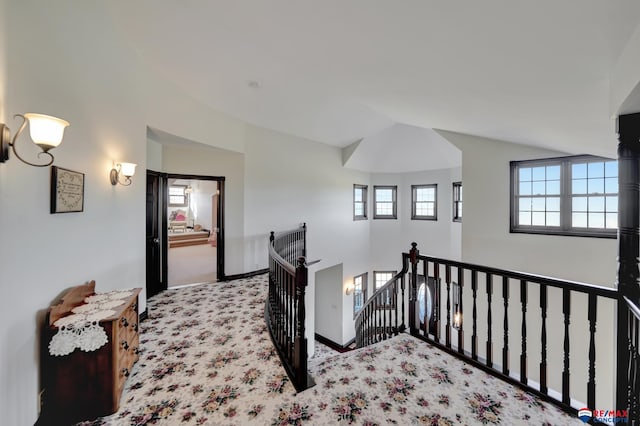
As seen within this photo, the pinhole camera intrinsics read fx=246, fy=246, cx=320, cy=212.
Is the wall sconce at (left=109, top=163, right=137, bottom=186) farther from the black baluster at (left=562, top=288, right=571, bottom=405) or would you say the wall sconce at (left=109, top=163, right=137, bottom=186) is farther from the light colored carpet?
the black baluster at (left=562, top=288, right=571, bottom=405)

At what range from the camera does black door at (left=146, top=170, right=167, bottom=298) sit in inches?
160

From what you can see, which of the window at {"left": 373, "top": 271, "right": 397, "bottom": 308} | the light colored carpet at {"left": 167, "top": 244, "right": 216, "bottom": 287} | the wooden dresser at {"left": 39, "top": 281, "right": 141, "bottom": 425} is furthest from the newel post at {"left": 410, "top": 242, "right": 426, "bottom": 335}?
the window at {"left": 373, "top": 271, "right": 397, "bottom": 308}

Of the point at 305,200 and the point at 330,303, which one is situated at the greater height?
the point at 305,200

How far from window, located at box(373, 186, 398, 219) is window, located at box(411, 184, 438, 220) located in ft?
2.30

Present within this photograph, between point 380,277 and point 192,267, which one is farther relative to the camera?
point 380,277

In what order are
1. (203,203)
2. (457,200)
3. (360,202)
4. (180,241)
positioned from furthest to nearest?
(203,203)
(180,241)
(360,202)
(457,200)

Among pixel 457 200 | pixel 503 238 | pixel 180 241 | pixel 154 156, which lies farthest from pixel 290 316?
pixel 180 241

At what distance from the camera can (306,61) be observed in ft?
9.68

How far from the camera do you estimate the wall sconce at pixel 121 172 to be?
2652 mm

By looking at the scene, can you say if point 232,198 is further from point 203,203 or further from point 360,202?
point 203,203

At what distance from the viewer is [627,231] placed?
1.73m

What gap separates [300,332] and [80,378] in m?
1.57

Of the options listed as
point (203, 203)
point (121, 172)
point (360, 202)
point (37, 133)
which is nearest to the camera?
point (37, 133)

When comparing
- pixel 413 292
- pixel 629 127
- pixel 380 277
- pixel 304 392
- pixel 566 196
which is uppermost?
pixel 629 127
